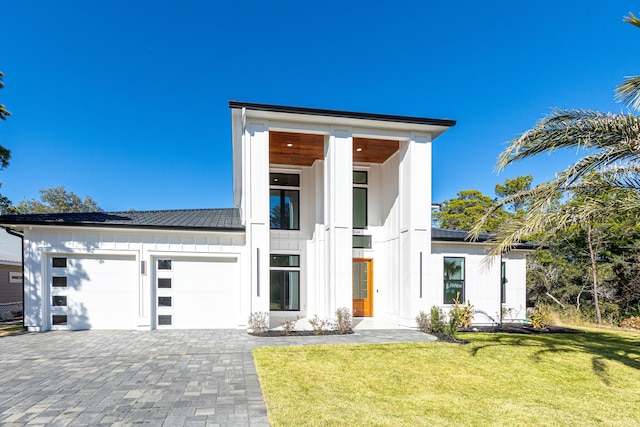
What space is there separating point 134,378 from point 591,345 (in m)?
10.3

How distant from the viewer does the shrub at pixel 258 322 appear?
31.0ft

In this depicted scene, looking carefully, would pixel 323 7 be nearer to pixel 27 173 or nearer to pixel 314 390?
pixel 314 390

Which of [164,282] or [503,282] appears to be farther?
[503,282]

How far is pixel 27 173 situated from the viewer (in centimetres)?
3672

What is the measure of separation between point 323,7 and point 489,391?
13.8 meters

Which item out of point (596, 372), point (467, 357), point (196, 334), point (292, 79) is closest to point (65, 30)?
point (292, 79)

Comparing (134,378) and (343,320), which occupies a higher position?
(134,378)

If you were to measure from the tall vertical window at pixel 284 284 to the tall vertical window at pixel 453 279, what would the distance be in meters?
5.30

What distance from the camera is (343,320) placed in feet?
32.1

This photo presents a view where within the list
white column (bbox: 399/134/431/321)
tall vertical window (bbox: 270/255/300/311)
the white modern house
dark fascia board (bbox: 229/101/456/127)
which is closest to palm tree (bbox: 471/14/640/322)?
the white modern house

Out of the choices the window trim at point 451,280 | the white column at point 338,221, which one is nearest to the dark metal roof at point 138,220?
the white column at point 338,221

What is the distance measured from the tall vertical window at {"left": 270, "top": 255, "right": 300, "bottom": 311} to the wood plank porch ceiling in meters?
3.74

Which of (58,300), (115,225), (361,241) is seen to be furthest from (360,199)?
(58,300)

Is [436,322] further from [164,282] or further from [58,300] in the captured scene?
[58,300]
